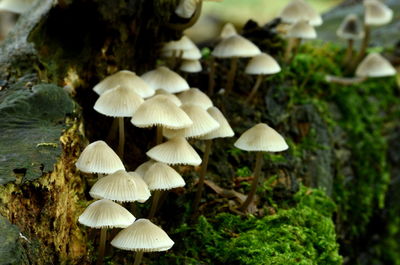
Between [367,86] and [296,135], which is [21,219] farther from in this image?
[367,86]

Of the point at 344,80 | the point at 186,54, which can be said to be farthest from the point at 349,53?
the point at 186,54

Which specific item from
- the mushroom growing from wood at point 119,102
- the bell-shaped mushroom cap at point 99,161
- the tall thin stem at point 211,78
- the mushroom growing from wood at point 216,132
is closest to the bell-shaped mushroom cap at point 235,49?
the tall thin stem at point 211,78

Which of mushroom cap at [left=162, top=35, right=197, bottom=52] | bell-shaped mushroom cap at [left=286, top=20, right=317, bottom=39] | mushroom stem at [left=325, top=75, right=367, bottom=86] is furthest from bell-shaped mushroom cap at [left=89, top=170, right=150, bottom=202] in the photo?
mushroom stem at [left=325, top=75, right=367, bottom=86]

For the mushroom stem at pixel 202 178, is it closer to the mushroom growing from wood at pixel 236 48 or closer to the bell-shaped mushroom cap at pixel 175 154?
the bell-shaped mushroom cap at pixel 175 154

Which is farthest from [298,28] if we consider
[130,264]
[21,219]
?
[21,219]

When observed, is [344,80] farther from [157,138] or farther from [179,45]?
[157,138]

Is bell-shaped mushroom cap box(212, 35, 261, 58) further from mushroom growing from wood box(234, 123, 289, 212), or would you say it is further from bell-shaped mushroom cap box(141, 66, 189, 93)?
mushroom growing from wood box(234, 123, 289, 212)
